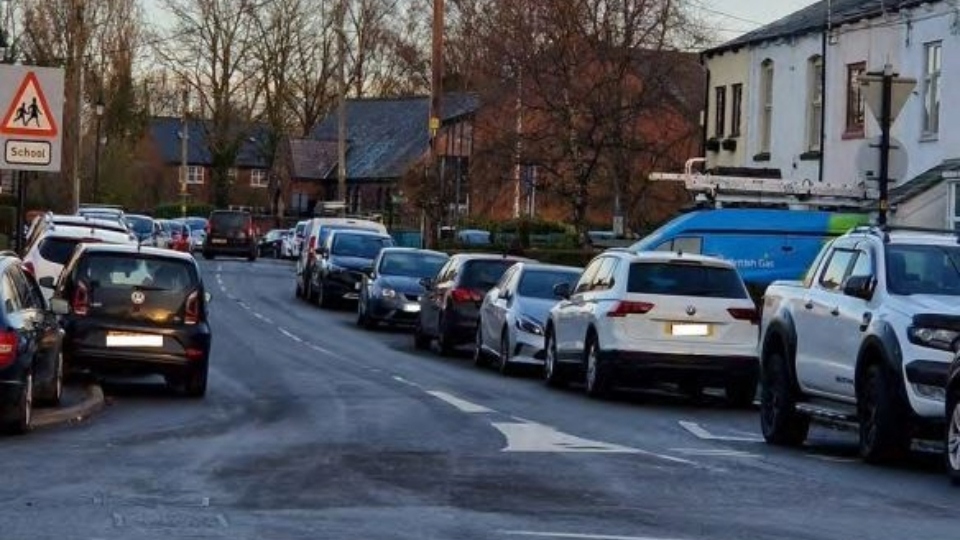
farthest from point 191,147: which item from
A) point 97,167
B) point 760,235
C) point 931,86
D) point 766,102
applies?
point 760,235

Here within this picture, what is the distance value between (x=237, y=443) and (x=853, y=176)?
77.0 ft

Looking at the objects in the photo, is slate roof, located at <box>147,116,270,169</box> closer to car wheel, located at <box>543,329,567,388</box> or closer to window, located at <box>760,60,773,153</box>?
window, located at <box>760,60,773,153</box>

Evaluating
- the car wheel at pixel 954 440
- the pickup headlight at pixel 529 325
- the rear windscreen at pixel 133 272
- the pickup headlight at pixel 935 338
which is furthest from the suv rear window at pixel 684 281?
the car wheel at pixel 954 440

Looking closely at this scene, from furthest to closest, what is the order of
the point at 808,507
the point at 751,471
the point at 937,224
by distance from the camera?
the point at 937,224 < the point at 751,471 < the point at 808,507

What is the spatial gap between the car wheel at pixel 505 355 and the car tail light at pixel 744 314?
5098 millimetres

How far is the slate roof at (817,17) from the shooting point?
37344 mm

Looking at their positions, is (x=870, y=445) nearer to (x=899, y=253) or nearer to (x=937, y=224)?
(x=899, y=253)

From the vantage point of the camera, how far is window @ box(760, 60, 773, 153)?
142ft

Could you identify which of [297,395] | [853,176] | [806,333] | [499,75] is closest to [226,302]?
[499,75]

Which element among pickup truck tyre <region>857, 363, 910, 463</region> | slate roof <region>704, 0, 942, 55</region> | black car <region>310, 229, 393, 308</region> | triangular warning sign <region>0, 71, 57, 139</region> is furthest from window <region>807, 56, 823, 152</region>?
pickup truck tyre <region>857, 363, 910, 463</region>

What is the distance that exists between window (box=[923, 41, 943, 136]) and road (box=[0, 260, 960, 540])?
1275 centimetres

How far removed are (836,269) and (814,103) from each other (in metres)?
23.3

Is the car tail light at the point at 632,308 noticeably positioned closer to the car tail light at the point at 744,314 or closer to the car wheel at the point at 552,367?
the car tail light at the point at 744,314

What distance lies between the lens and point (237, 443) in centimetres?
1691
